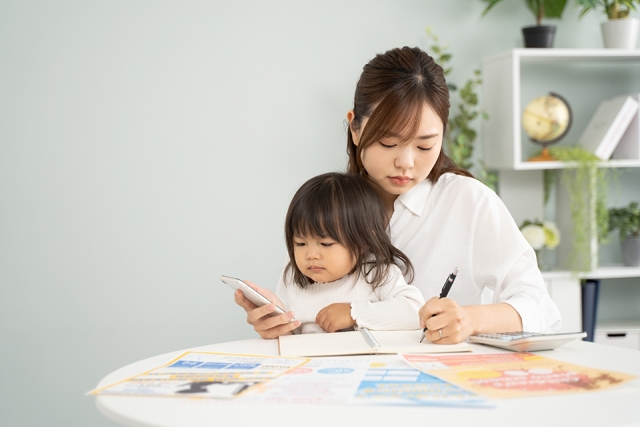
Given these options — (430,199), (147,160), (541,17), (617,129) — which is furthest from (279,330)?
(541,17)

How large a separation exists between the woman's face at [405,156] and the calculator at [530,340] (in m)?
0.51

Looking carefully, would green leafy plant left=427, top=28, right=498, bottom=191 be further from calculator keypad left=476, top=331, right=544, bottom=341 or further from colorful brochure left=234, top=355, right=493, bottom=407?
colorful brochure left=234, top=355, right=493, bottom=407

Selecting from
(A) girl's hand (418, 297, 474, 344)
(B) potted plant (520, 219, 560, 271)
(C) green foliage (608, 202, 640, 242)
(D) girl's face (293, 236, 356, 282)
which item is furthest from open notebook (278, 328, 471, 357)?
(C) green foliage (608, 202, 640, 242)

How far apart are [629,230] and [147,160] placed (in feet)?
6.94

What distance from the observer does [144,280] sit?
9.16ft

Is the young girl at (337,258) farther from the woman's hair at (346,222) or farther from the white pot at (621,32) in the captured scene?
the white pot at (621,32)

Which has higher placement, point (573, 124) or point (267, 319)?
point (573, 124)

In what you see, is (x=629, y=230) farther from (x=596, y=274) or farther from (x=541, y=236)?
(x=541, y=236)

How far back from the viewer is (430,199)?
171 cm

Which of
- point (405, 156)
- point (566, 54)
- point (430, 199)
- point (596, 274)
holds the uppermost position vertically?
point (566, 54)

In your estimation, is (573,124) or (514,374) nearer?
(514,374)

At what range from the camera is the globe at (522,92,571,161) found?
2816 millimetres

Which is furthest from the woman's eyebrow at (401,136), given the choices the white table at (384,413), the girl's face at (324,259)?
the white table at (384,413)

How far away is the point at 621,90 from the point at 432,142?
77.9 inches
